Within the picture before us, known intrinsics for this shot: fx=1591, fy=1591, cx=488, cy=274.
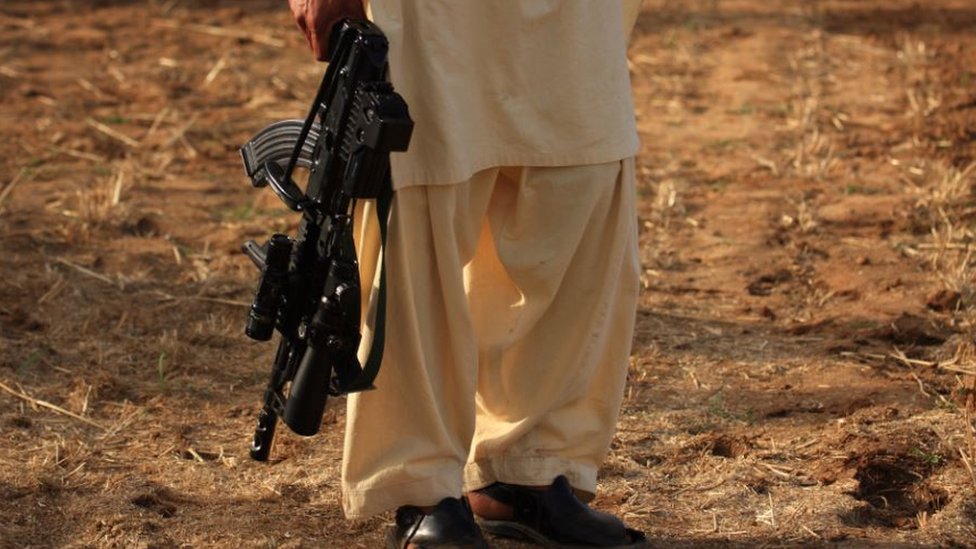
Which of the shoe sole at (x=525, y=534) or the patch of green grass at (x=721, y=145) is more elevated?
the shoe sole at (x=525, y=534)

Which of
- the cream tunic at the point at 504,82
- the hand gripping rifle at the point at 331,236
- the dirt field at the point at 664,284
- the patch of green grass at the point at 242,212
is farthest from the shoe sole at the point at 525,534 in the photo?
the patch of green grass at the point at 242,212

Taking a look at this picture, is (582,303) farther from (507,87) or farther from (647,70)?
(647,70)

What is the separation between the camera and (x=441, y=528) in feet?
9.68

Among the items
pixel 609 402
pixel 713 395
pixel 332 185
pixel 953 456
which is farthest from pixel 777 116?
pixel 332 185

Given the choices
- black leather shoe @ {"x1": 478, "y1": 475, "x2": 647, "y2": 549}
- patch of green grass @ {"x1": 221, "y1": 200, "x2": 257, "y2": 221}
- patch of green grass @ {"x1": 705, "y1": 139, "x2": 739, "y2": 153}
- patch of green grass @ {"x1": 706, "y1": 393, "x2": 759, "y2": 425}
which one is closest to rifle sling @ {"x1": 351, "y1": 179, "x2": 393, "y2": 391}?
black leather shoe @ {"x1": 478, "y1": 475, "x2": 647, "y2": 549}

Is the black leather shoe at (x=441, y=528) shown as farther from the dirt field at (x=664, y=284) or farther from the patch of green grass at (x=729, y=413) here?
the patch of green grass at (x=729, y=413)

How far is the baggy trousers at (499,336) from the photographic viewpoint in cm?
288

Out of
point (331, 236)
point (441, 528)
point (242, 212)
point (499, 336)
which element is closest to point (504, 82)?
point (331, 236)

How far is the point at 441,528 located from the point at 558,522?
270 mm

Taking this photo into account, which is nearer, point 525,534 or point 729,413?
point 525,534

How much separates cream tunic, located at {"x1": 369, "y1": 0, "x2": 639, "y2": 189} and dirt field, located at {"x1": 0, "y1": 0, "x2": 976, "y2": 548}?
870 mm

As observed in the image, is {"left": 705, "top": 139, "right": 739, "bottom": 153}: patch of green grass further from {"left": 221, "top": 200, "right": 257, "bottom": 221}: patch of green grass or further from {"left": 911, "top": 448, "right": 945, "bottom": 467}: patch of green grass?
{"left": 911, "top": 448, "right": 945, "bottom": 467}: patch of green grass

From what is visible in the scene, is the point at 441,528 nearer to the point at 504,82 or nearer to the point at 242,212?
the point at 504,82

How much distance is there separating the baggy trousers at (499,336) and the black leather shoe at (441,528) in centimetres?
3
